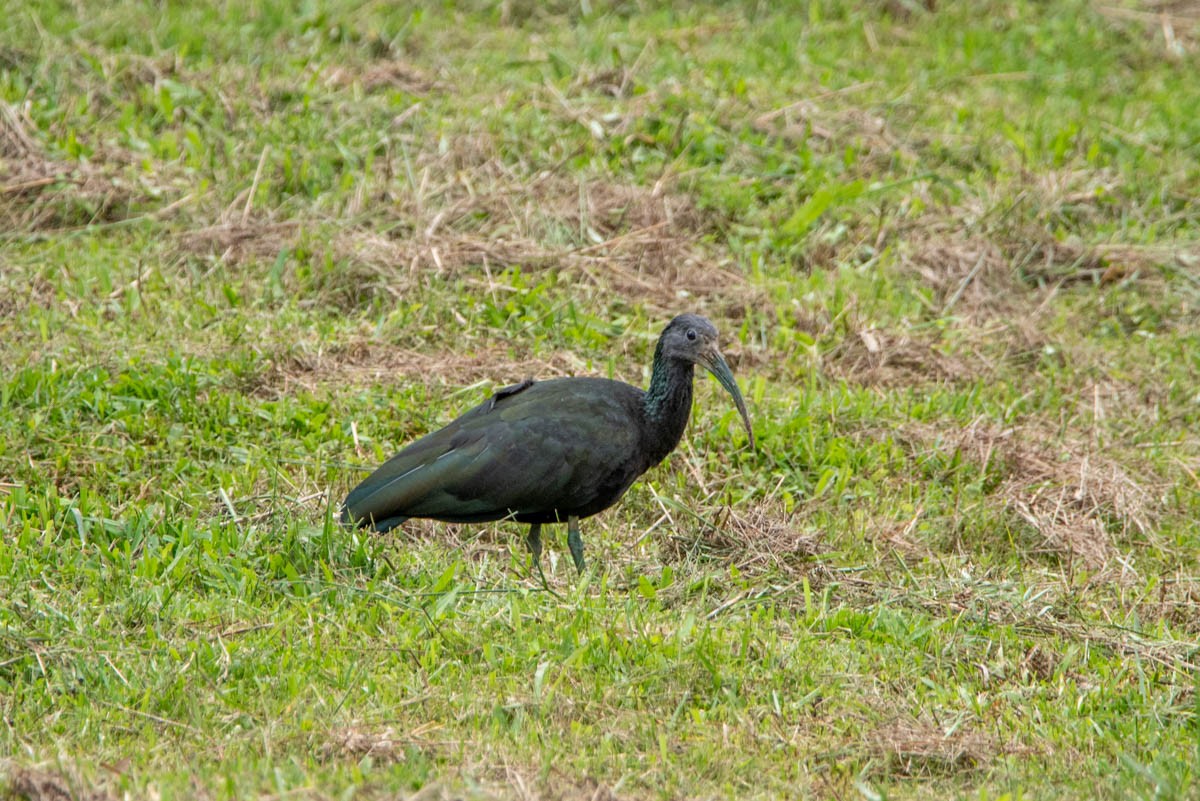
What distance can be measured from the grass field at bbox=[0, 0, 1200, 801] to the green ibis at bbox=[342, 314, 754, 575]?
24 centimetres

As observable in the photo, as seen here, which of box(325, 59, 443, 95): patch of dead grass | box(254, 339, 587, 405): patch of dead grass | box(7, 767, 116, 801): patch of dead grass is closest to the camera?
box(7, 767, 116, 801): patch of dead grass

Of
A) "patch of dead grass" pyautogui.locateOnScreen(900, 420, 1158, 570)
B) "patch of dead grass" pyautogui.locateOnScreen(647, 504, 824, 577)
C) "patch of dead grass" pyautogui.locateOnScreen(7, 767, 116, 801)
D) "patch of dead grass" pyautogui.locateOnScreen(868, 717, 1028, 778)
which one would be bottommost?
"patch of dead grass" pyautogui.locateOnScreen(900, 420, 1158, 570)

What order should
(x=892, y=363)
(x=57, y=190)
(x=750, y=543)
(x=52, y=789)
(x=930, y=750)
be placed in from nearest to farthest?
(x=52, y=789) → (x=930, y=750) → (x=750, y=543) → (x=892, y=363) → (x=57, y=190)

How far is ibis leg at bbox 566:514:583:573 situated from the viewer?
6.50 meters

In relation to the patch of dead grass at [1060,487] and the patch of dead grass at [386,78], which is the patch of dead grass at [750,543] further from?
Result: the patch of dead grass at [386,78]

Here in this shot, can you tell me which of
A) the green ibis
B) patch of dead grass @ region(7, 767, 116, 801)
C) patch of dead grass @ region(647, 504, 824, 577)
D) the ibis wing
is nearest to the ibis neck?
the green ibis

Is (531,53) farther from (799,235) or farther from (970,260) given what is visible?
(970,260)

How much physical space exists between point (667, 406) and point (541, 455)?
0.64 m

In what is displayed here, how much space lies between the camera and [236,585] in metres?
5.75

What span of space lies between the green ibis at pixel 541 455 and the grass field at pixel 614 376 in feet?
0.78

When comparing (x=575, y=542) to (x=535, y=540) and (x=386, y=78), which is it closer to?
(x=535, y=540)

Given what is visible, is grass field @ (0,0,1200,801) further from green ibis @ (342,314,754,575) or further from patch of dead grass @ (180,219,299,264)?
green ibis @ (342,314,754,575)

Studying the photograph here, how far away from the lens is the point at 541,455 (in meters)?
6.40

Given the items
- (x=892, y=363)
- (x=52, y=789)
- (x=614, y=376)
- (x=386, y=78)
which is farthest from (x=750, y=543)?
(x=386, y=78)
